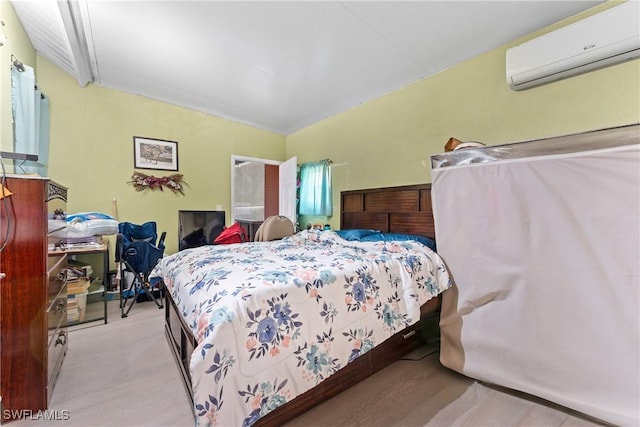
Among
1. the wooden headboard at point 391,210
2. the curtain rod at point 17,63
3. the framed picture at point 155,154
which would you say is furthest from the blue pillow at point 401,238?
the curtain rod at point 17,63

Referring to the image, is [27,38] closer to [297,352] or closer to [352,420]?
[297,352]

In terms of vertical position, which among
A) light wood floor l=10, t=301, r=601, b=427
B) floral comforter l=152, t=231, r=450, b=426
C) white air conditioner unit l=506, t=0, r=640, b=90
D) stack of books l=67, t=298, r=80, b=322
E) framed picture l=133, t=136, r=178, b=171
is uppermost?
white air conditioner unit l=506, t=0, r=640, b=90

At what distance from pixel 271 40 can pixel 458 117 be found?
1.95 meters

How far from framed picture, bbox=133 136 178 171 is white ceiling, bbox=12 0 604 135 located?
0.66 metres

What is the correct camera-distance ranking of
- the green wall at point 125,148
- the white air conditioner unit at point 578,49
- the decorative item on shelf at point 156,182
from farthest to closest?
the decorative item on shelf at point 156,182, the green wall at point 125,148, the white air conditioner unit at point 578,49

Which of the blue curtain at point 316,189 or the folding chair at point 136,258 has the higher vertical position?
the blue curtain at point 316,189

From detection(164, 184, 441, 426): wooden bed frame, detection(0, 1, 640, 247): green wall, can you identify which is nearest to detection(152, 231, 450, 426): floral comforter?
detection(164, 184, 441, 426): wooden bed frame

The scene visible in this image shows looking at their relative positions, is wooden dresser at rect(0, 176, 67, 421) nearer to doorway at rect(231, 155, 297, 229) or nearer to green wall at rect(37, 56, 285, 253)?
green wall at rect(37, 56, 285, 253)

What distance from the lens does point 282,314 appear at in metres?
1.22

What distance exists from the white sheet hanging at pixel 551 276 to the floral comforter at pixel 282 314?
318mm

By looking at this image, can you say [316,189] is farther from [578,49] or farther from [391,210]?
[578,49]

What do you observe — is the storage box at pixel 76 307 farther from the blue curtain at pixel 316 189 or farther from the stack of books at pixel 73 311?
the blue curtain at pixel 316 189

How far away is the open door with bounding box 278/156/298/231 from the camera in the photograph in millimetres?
4336

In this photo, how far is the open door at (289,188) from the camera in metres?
4.34
